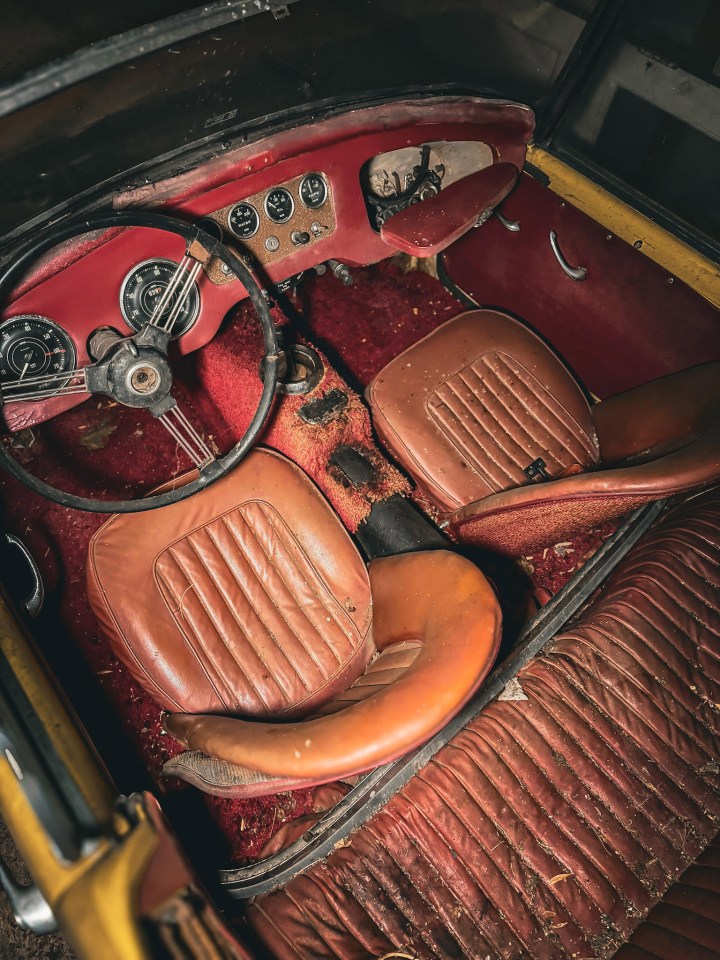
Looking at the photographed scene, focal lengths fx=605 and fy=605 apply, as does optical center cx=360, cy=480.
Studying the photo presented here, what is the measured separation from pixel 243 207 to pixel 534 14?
103 centimetres

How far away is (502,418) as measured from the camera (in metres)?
1.96

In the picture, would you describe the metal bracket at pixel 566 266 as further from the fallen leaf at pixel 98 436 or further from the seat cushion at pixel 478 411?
the fallen leaf at pixel 98 436

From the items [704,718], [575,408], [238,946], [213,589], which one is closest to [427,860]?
[238,946]

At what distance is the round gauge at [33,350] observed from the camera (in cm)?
149

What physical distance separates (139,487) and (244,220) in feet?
3.37

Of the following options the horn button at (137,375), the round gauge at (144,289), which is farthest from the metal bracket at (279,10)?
the horn button at (137,375)

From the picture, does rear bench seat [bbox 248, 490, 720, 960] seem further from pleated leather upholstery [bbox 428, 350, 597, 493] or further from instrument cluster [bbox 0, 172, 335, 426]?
instrument cluster [bbox 0, 172, 335, 426]

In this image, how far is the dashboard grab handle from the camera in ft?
6.18

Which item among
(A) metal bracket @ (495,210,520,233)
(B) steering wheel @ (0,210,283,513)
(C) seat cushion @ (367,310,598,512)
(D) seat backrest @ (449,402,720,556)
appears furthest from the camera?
(A) metal bracket @ (495,210,520,233)

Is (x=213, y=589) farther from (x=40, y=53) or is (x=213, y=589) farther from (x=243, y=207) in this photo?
(x=40, y=53)

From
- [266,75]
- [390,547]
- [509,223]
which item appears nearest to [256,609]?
[390,547]

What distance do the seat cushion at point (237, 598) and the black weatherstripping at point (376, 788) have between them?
311 mm

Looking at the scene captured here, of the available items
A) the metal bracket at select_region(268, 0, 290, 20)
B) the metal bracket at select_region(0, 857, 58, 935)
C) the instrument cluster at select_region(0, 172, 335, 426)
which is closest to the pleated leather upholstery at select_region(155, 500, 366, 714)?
the instrument cluster at select_region(0, 172, 335, 426)

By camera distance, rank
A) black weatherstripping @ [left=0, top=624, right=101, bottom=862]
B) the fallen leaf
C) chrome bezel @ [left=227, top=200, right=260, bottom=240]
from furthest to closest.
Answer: the fallen leaf < chrome bezel @ [left=227, top=200, right=260, bottom=240] < black weatherstripping @ [left=0, top=624, right=101, bottom=862]
